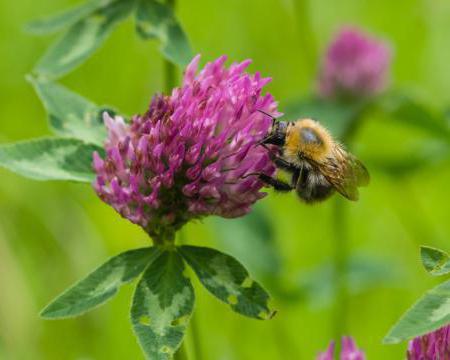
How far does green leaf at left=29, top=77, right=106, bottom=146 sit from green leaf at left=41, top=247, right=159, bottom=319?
1.23ft

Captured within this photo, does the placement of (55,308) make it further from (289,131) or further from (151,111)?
(289,131)

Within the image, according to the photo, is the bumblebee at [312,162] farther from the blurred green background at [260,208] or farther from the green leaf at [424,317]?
the blurred green background at [260,208]

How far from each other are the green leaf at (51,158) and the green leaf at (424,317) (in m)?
0.83

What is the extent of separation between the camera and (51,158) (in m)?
2.14

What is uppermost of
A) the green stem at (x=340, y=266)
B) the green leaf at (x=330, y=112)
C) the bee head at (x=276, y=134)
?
the green leaf at (x=330, y=112)

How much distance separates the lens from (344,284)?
3.51 meters

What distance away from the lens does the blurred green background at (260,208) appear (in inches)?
149

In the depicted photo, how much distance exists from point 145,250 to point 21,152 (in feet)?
1.17

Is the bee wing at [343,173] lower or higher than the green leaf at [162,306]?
higher

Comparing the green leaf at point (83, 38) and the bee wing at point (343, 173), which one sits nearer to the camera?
the bee wing at point (343, 173)

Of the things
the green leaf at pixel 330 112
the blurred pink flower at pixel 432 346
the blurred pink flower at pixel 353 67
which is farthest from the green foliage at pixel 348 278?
the blurred pink flower at pixel 432 346

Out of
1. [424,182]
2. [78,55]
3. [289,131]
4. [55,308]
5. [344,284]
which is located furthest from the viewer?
[424,182]

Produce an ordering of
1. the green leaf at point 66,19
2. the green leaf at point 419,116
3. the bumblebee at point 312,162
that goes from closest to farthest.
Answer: the bumblebee at point 312,162
the green leaf at point 66,19
the green leaf at point 419,116

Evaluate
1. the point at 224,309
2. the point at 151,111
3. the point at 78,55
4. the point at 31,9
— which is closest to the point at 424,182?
the point at 224,309
